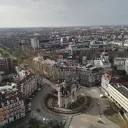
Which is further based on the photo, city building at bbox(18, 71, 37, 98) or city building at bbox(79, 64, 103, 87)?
city building at bbox(79, 64, 103, 87)

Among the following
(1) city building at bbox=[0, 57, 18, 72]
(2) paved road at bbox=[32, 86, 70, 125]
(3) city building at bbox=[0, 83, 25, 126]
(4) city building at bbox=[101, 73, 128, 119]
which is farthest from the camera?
(1) city building at bbox=[0, 57, 18, 72]

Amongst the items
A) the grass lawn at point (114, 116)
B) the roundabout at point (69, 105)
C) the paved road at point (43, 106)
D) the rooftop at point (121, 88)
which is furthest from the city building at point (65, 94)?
the rooftop at point (121, 88)

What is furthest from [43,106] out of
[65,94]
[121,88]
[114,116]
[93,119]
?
[121,88]

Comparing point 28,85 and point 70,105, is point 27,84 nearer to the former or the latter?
point 28,85

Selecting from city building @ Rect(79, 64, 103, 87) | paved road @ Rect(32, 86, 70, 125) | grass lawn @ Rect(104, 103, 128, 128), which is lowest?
paved road @ Rect(32, 86, 70, 125)

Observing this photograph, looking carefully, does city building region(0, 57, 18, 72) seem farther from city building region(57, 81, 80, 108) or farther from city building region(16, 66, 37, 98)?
city building region(57, 81, 80, 108)

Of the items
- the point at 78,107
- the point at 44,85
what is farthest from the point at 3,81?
the point at 78,107

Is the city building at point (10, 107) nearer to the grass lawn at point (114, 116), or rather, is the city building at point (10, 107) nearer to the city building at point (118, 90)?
the grass lawn at point (114, 116)

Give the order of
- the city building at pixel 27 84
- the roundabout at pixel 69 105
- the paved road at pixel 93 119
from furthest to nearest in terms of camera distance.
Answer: the city building at pixel 27 84 < the roundabout at pixel 69 105 < the paved road at pixel 93 119

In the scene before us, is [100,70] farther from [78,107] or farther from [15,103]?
[15,103]

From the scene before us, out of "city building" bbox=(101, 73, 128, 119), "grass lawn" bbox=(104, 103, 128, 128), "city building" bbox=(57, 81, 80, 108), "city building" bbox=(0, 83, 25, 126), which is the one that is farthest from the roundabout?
"city building" bbox=(0, 83, 25, 126)
